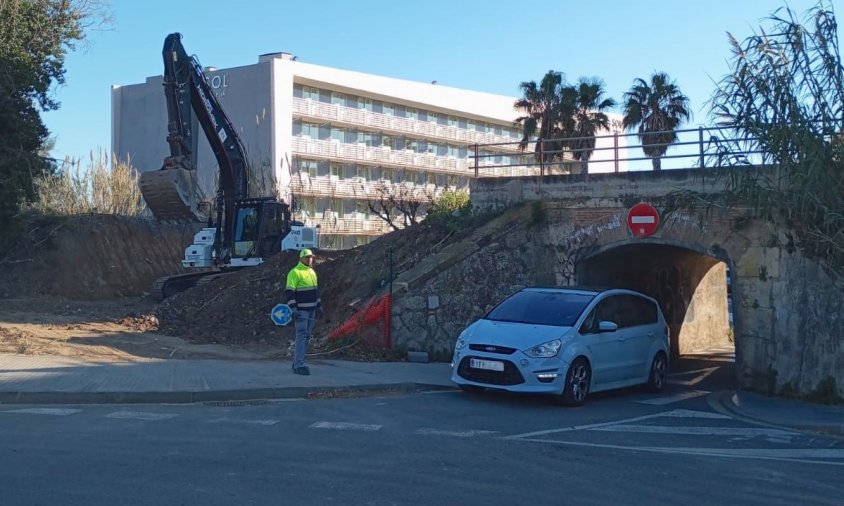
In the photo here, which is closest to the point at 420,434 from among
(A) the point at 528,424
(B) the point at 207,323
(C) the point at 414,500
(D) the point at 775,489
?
(A) the point at 528,424

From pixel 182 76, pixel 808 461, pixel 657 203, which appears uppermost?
pixel 182 76

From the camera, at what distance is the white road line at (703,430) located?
10594 millimetres

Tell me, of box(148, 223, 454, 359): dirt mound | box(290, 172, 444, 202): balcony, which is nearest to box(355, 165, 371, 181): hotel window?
box(290, 172, 444, 202): balcony

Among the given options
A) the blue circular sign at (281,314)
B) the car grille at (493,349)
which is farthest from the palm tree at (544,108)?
the car grille at (493,349)

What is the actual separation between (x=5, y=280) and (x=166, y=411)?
2103 cm

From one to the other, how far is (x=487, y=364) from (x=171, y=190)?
13031 mm

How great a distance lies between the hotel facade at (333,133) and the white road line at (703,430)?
40256 millimetres

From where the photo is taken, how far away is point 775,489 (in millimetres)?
7547

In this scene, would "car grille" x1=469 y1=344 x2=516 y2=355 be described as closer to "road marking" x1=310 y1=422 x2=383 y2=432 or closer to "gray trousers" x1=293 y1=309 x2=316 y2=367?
"road marking" x1=310 y1=422 x2=383 y2=432

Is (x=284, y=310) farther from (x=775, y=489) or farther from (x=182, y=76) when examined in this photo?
(x=182, y=76)

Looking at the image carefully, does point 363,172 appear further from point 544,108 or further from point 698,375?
point 698,375

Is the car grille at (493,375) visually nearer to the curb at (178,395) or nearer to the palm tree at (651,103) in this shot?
the curb at (178,395)

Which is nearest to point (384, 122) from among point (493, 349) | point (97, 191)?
point (97, 191)

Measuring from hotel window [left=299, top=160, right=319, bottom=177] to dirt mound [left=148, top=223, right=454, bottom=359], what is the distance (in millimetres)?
35068
